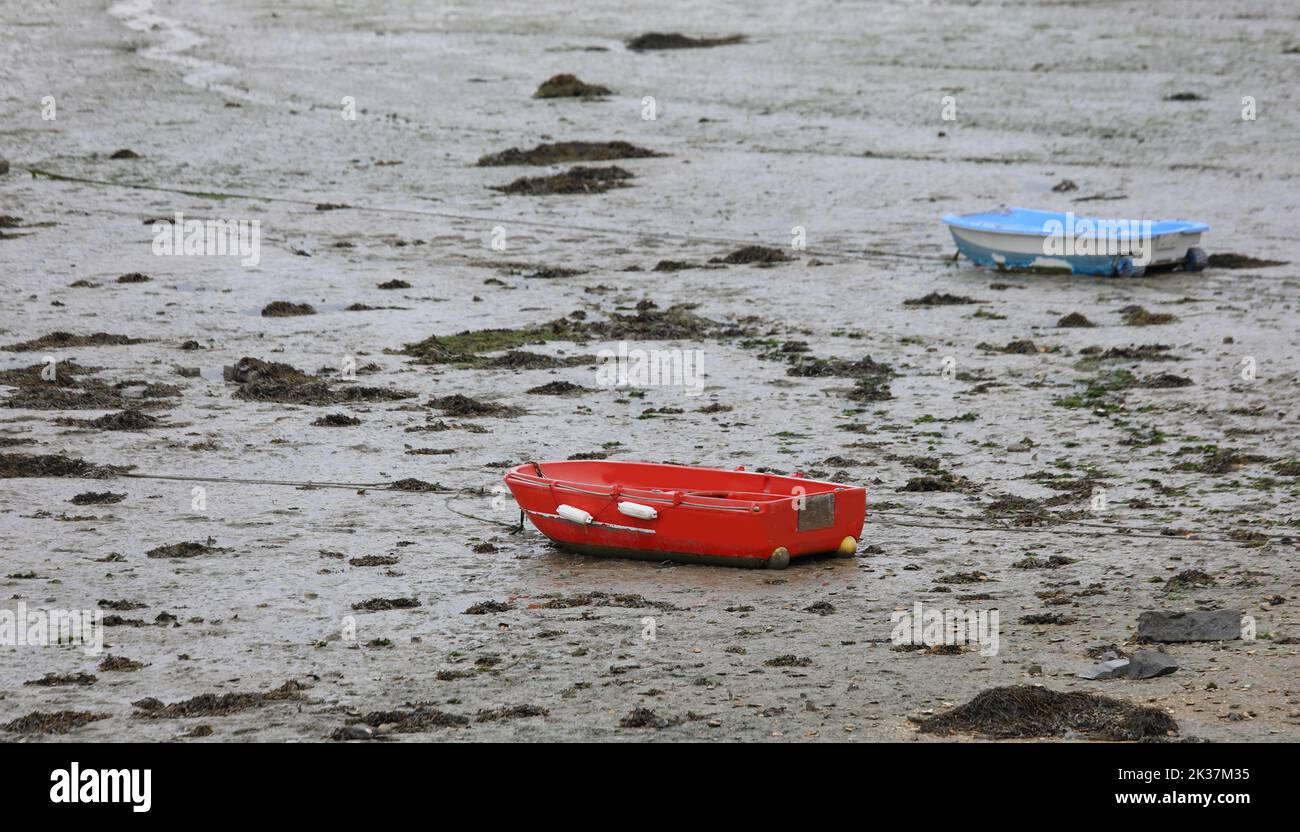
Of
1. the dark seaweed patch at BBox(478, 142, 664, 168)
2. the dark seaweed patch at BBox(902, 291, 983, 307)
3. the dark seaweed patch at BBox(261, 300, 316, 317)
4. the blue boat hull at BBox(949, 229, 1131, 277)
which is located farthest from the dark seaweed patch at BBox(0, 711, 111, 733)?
the dark seaweed patch at BBox(478, 142, 664, 168)

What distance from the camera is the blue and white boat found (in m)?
23.5

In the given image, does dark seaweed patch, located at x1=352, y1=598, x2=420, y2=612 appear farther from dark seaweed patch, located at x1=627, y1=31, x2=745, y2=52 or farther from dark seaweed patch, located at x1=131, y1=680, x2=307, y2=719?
dark seaweed patch, located at x1=627, y1=31, x2=745, y2=52

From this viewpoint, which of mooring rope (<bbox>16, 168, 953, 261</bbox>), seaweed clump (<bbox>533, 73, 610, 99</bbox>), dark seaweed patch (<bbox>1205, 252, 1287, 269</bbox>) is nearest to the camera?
dark seaweed patch (<bbox>1205, 252, 1287, 269</bbox>)

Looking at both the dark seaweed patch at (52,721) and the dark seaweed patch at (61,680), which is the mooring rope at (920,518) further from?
the dark seaweed patch at (52,721)

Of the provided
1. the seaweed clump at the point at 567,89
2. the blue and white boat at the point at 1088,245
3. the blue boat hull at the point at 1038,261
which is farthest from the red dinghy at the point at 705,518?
the seaweed clump at the point at 567,89

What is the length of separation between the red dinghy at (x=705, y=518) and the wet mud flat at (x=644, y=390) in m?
0.20

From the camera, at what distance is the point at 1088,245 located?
2380 cm

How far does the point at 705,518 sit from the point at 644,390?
602 centimetres

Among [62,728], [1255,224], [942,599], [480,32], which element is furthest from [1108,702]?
[480,32]

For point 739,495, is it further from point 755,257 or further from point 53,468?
point 755,257

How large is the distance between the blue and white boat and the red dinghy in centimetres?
1156

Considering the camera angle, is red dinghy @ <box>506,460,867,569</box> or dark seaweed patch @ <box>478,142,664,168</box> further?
dark seaweed patch @ <box>478,142,664,168</box>

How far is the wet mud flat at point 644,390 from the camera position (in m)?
10.3

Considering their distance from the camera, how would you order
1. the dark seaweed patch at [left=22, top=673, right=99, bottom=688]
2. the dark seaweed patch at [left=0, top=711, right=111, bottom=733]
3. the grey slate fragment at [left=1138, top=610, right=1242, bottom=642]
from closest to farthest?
1. the dark seaweed patch at [left=0, top=711, right=111, bottom=733]
2. the dark seaweed patch at [left=22, top=673, right=99, bottom=688]
3. the grey slate fragment at [left=1138, top=610, right=1242, bottom=642]
